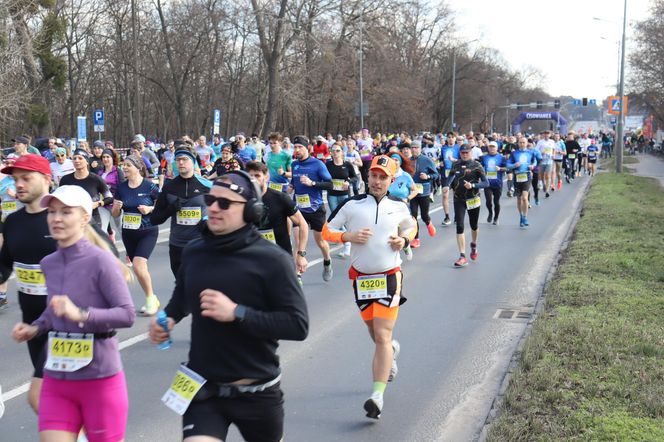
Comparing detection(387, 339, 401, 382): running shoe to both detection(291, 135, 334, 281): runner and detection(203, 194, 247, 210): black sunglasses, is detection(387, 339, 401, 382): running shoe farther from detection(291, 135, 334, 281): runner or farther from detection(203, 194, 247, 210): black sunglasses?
detection(291, 135, 334, 281): runner

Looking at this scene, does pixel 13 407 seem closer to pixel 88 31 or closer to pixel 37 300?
pixel 37 300

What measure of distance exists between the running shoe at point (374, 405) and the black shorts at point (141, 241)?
3.82m

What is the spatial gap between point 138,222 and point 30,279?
13.7 feet

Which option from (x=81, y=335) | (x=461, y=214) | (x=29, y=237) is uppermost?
(x=29, y=237)

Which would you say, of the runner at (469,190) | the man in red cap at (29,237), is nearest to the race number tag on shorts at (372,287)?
the man in red cap at (29,237)

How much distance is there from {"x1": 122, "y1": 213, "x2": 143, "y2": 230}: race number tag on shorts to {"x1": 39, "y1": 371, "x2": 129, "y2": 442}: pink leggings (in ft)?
17.2

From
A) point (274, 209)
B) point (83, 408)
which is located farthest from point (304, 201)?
point (83, 408)

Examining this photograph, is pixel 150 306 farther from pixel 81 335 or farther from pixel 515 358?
pixel 81 335

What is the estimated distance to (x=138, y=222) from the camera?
352 inches

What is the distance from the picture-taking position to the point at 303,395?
20.5 ft

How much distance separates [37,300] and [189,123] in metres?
59.7

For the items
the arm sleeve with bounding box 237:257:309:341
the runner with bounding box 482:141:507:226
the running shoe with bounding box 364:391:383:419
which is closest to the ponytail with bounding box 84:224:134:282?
the arm sleeve with bounding box 237:257:309:341

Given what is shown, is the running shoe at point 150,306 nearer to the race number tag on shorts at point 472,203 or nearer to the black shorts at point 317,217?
the black shorts at point 317,217

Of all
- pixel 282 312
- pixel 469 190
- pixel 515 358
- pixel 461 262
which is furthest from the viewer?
pixel 469 190
